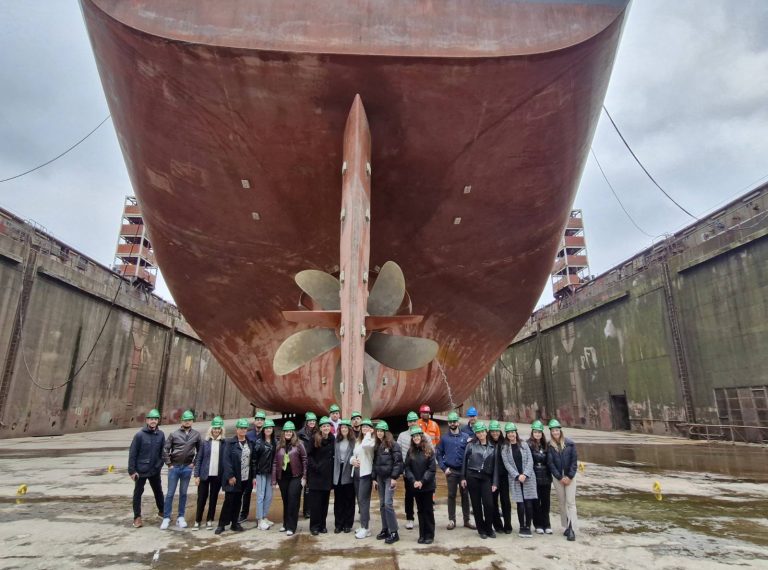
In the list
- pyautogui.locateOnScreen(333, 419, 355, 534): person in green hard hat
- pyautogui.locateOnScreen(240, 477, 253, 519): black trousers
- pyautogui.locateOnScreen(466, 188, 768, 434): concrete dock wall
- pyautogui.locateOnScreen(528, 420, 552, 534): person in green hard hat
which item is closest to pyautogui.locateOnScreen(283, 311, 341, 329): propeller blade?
pyautogui.locateOnScreen(333, 419, 355, 534): person in green hard hat

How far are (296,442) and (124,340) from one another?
22.4 metres

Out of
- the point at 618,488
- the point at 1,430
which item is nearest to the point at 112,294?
the point at 1,430

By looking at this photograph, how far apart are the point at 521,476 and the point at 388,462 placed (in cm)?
124

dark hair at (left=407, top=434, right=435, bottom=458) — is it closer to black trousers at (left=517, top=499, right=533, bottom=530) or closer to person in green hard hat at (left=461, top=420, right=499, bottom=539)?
person in green hard hat at (left=461, top=420, right=499, bottom=539)

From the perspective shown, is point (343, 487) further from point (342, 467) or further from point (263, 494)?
point (263, 494)

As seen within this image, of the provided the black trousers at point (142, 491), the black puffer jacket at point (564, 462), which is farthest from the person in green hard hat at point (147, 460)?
the black puffer jacket at point (564, 462)

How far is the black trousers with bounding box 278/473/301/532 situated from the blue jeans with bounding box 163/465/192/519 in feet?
3.15

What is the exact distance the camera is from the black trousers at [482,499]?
14.1 feet

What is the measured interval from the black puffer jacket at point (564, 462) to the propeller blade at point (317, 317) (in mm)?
2913

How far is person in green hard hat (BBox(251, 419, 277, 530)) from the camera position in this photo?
4.61 meters

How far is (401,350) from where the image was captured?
626 cm

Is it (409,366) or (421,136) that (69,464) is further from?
(421,136)

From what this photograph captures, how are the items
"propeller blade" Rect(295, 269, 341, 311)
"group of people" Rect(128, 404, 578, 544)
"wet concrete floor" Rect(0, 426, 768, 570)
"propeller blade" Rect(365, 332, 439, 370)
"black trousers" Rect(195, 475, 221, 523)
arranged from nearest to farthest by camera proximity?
"wet concrete floor" Rect(0, 426, 768, 570), "group of people" Rect(128, 404, 578, 544), "black trousers" Rect(195, 475, 221, 523), "propeller blade" Rect(365, 332, 439, 370), "propeller blade" Rect(295, 269, 341, 311)

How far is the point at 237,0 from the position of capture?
6.46m
